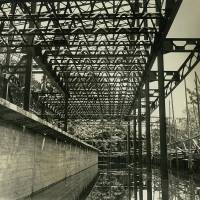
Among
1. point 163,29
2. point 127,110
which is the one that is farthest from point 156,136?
point 163,29

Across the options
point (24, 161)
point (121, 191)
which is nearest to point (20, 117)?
point (24, 161)

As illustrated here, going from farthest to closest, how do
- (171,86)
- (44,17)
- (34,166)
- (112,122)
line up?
(112,122) < (171,86) < (44,17) < (34,166)

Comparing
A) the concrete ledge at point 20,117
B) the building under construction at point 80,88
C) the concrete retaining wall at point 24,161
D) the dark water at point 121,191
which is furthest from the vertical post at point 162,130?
the concrete ledge at point 20,117

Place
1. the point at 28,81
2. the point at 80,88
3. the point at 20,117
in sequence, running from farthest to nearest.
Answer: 1. the point at 80,88
2. the point at 28,81
3. the point at 20,117

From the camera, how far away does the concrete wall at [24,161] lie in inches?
291

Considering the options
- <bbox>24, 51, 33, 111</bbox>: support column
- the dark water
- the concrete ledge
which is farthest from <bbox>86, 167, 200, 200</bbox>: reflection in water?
<bbox>24, 51, 33, 111</bbox>: support column

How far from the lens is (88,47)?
894 inches

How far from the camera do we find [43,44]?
19.6 meters

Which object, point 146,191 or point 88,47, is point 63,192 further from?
point 88,47

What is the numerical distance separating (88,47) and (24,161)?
47.3 feet

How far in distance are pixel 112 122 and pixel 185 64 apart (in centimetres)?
3425

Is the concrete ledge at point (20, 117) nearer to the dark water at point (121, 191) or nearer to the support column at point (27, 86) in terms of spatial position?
the dark water at point (121, 191)

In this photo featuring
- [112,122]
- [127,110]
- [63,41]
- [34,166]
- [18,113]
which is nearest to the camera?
[18,113]

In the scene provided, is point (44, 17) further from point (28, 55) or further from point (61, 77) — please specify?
point (61, 77)
